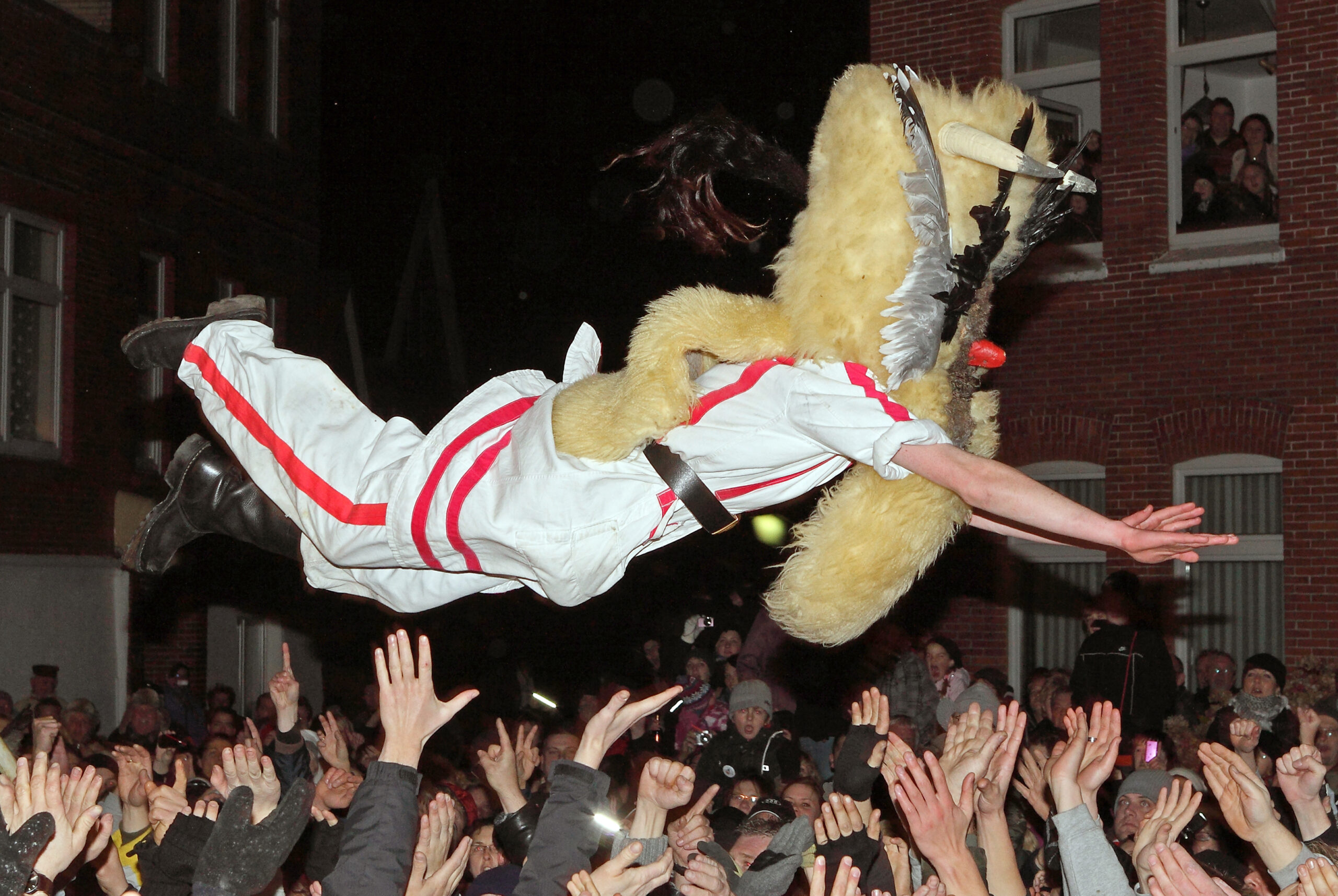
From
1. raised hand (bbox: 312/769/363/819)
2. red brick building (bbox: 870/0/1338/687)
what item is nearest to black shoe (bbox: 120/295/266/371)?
raised hand (bbox: 312/769/363/819)

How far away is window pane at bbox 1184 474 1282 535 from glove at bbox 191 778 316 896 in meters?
8.13

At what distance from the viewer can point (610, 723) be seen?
3447 millimetres

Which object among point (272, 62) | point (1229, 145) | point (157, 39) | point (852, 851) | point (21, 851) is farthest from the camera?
point (272, 62)

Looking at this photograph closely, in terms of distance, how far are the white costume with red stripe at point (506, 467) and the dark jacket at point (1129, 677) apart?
4.23 m

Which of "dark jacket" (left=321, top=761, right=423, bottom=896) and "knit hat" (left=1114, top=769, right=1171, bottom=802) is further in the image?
"knit hat" (left=1114, top=769, right=1171, bottom=802)

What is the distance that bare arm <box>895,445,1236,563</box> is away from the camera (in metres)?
3.32

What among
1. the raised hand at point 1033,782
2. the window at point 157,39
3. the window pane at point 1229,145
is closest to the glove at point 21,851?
the raised hand at point 1033,782

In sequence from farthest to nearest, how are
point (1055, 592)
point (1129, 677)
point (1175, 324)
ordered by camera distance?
point (1055, 592) < point (1175, 324) < point (1129, 677)

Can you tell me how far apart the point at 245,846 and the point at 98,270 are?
10.00 meters

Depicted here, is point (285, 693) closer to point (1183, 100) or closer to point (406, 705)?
point (406, 705)

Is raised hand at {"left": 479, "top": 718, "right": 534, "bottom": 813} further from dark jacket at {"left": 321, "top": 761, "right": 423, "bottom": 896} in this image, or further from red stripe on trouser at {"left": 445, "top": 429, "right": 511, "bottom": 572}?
dark jacket at {"left": 321, "top": 761, "right": 423, "bottom": 896}

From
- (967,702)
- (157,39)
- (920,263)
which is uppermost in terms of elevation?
(157,39)

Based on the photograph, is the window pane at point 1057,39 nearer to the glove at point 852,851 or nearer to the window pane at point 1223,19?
the window pane at point 1223,19

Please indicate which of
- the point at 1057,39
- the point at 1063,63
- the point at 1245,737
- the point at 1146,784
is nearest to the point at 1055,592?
the point at 1063,63
